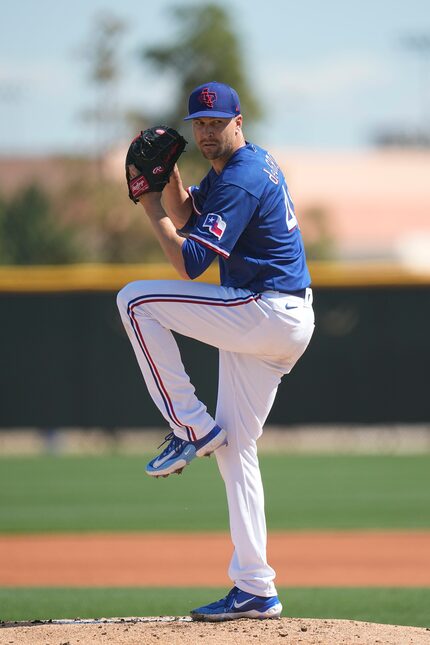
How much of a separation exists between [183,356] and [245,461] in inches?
360

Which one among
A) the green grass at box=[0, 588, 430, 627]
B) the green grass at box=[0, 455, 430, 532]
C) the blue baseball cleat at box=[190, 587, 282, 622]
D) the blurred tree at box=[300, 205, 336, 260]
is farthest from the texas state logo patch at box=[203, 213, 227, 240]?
the blurred tree at box=[300, 205, 336, 260]

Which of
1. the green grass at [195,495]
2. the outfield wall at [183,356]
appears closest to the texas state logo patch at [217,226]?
the green grass at [195,495]

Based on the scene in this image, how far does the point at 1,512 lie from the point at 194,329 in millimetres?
5970

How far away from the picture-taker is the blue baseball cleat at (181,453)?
432 centimetres

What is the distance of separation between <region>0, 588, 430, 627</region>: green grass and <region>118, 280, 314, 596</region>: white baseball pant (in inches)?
52.5

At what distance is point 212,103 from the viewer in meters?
4.30

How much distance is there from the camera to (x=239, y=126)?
4.49 meters

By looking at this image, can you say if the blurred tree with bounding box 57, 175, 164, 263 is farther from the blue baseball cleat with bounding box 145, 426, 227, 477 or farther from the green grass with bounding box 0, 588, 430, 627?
the blue baseball cleat with bounding box 145, 426, 227, 477

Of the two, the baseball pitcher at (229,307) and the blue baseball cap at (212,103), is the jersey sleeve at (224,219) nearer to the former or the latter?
the baseball pitcher at (229,307)

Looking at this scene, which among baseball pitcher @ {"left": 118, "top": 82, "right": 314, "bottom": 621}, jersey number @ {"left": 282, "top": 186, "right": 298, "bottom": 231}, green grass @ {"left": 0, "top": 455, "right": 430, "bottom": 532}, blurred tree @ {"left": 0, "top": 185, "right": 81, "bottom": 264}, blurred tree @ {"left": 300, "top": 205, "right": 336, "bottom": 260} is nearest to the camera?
baseball pitcher @ {"left": 118, "top": 82, "right": 314, "bottom": 621}

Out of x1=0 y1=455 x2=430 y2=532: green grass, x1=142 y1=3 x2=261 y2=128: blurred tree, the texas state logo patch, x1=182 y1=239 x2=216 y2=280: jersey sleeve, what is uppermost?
x1=142 y1=3 x2=261 y2=128: blurred tree

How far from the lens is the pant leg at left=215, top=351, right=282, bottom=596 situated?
446cm

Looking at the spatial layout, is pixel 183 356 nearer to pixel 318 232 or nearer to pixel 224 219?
pixel 224 219

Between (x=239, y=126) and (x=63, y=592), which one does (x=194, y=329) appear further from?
(x=63, y=592)
